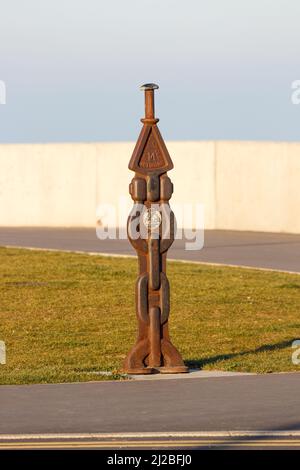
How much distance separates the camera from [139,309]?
1176 centimetres

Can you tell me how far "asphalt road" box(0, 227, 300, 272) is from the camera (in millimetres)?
25622

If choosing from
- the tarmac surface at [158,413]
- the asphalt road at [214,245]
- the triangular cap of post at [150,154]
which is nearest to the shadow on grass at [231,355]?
the tarmac surface at [158,413]

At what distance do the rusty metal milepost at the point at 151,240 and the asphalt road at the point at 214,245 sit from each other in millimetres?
11837

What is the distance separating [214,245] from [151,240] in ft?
57.8

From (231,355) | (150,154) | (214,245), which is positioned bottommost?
(231,355)

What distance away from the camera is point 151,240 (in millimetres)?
11719

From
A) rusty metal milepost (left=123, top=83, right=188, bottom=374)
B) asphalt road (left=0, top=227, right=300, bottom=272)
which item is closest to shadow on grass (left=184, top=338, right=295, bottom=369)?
rusty metal milepost (left=123, top=83, right=188, bottom=374)

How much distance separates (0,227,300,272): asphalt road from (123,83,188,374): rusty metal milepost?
11.8m

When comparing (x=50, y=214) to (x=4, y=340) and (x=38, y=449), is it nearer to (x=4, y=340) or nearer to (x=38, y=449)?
(x=4, y=340)

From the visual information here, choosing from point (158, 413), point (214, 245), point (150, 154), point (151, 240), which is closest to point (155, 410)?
point (158, 413)

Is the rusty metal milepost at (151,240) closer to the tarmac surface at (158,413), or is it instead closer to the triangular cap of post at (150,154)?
the triangular cap of post at (150,154)

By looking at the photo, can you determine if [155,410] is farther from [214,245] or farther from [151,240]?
[214,245]

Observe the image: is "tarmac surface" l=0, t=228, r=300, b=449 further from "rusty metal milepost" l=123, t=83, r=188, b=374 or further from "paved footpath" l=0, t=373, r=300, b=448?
"rusty metal milepost" l=123, t=83, r=188, b=374

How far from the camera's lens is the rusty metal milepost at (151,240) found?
1167 centimetres
